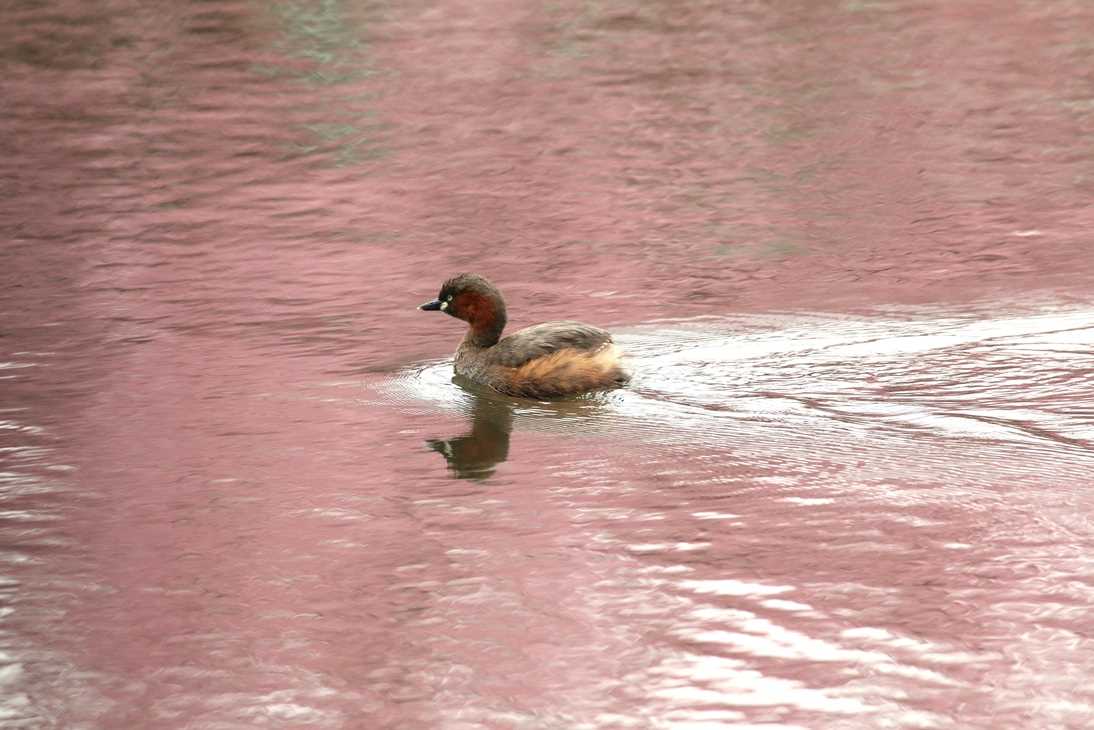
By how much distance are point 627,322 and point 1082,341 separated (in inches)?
110

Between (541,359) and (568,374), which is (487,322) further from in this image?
(568,374)

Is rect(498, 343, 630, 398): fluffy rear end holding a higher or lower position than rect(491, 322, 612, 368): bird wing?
lower

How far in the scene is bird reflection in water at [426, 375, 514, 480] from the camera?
351 inches

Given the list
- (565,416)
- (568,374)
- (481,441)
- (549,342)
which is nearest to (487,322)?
(549,342)

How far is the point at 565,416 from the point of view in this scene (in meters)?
9.78

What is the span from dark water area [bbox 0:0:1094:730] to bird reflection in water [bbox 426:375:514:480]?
0.11 feet

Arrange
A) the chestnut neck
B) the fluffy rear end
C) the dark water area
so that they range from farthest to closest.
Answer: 1. the chestnut neck
2. the fluffy rear end
3. the dark water area

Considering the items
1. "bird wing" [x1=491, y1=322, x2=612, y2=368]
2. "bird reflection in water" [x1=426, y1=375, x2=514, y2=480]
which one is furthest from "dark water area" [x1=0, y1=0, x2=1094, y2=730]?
"bird wing" [x1=491, y1=322, x2=612, y2=368]

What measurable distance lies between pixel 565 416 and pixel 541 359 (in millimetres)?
442

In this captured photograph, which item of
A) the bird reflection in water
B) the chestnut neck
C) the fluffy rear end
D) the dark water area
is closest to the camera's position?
the dark water area

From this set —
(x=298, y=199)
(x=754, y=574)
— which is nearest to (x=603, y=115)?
(x=298, y=199)

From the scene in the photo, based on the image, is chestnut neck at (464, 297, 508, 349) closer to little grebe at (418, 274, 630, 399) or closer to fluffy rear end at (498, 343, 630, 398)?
little grebe at (418, 274, 630, 399)

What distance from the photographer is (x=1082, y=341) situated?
404 inches

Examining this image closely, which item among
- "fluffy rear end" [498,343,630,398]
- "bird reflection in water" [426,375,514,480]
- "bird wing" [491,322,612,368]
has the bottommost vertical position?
"bird reflection in water" [426,375,514,480]
